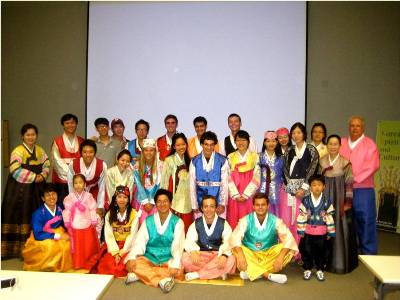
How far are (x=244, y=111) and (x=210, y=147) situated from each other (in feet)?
5.86

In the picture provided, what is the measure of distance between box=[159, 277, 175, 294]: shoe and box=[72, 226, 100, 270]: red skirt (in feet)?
2.75

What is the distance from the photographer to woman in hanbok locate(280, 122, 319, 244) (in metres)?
4.07

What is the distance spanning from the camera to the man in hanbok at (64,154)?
4.39m

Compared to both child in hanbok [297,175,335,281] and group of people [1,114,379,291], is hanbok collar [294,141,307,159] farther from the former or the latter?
child in hanbok [297,175,335,281]

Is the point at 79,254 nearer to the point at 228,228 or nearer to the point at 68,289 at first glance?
the point at 228,228

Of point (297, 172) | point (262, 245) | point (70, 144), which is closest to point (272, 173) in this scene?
point (297, 172)

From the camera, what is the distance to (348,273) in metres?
3.91

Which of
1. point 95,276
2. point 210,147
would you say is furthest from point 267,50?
point 95,276

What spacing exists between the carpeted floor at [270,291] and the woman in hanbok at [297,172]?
2.11 ft

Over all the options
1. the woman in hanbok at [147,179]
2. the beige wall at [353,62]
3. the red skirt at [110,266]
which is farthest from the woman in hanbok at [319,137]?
the red skirt at [110,266]

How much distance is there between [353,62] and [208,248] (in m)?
3.63

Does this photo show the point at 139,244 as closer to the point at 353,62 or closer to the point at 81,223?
the point at 81,223

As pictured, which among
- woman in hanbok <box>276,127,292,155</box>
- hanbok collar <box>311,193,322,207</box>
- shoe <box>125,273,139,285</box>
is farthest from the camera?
woman in hanbok <box>276,127,292,155</box>

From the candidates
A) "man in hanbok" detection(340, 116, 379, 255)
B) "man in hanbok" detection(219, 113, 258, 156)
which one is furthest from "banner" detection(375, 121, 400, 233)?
"man in hanbok" detection(219, 113, 258, 156)
